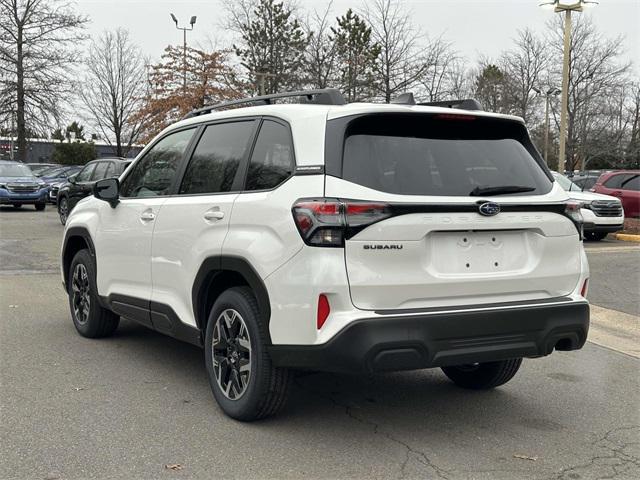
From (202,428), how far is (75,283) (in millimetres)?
2846

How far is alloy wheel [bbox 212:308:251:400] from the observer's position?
4008 mm

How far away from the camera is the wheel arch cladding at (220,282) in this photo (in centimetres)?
378

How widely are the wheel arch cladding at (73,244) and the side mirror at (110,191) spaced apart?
53 cm

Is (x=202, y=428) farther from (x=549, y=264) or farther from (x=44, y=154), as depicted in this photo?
(x=44, y=154)

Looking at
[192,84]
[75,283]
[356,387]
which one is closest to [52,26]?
[192,84]

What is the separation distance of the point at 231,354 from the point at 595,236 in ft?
46.8

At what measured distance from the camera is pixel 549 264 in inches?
157

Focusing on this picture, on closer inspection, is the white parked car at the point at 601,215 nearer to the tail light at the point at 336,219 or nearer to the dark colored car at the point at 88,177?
the dark colored car at the point at 88,177

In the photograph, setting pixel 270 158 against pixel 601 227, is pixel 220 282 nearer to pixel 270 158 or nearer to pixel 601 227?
pixel 270 158

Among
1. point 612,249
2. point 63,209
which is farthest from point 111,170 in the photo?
point 612,249

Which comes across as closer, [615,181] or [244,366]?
[244,366]

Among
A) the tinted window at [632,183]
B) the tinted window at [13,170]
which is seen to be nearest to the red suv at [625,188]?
the tinted window at [632,183]

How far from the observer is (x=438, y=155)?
12.7ft

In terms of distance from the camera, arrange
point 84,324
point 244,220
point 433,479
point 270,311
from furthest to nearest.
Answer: point 84,324 → point 244,220 → point 270,311 → point 433,479
